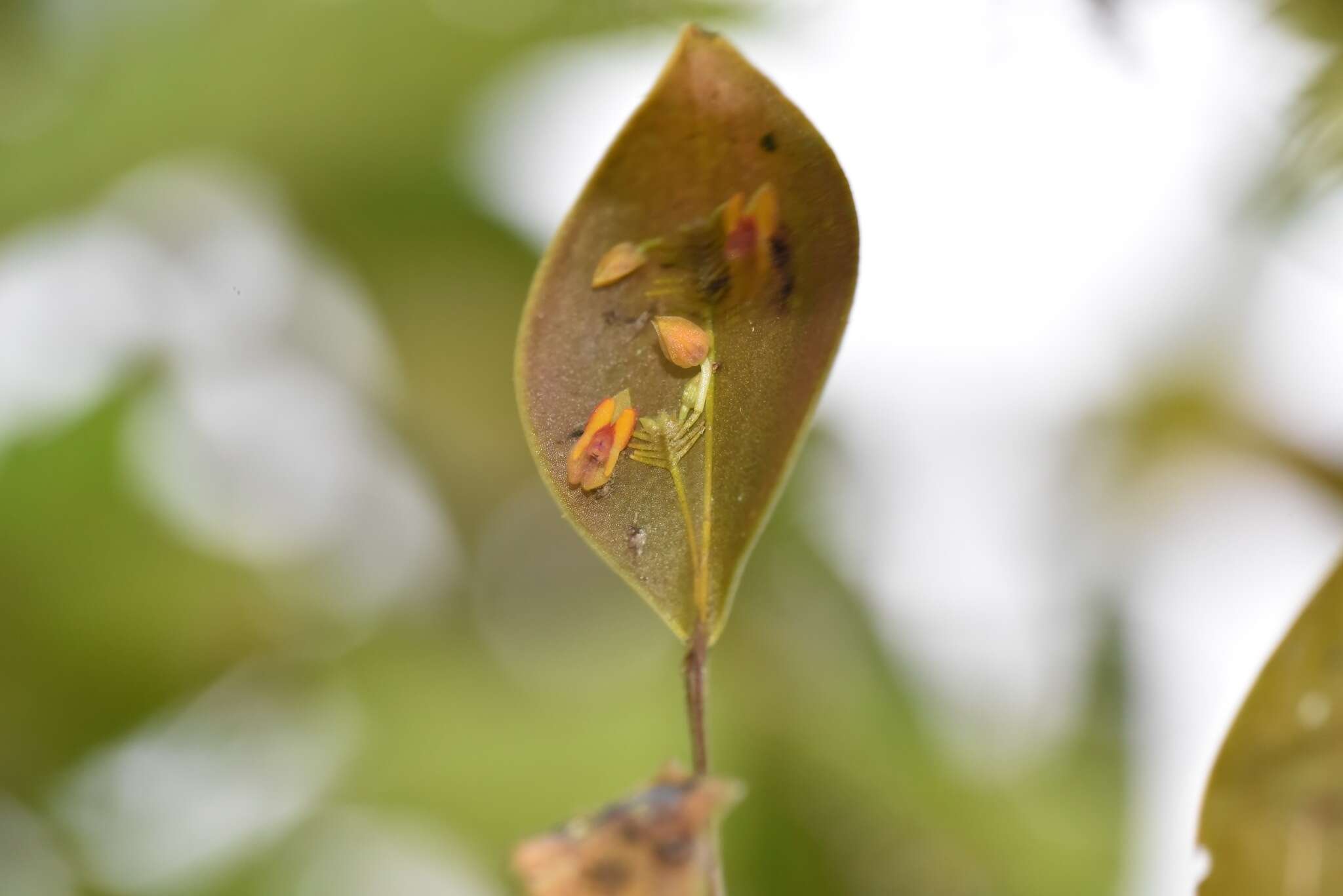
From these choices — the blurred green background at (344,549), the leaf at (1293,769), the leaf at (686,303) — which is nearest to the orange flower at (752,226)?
Answer: the leaf at (686,303)

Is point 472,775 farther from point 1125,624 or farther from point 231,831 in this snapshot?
point 1125,624

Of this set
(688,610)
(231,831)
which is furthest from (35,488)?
(688,610)

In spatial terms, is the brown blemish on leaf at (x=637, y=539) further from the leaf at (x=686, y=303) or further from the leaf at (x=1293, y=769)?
the leaf at (x=1293, y=769)

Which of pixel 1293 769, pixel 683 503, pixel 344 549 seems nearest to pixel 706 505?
pixel 683 503

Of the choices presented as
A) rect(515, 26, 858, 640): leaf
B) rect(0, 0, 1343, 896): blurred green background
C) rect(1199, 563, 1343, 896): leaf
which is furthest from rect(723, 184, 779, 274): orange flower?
rect(0, 0, 1343, 896): blurred green background

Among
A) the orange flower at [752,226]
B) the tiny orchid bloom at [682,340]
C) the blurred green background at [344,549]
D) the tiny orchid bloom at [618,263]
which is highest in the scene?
the orange flower at [752,226]

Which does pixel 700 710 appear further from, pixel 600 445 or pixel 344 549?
pixel 344 549
